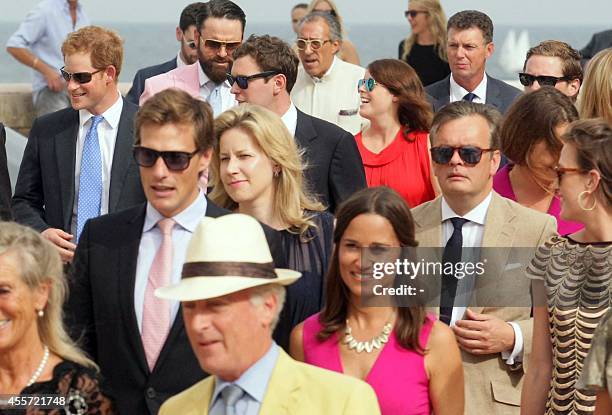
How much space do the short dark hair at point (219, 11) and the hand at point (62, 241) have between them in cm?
245

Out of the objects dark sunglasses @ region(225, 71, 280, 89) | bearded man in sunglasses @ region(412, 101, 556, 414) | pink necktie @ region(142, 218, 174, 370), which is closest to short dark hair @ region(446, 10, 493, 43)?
dark sunglasses @ region(225, 71, 280, 89)

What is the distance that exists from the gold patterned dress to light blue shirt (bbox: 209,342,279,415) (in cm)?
122

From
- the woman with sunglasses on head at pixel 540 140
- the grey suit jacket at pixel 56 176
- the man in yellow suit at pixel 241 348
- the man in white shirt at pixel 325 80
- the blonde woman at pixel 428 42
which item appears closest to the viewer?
the man in yellow suit at pixel 241 348

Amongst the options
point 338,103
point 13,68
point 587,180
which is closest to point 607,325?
point 587,180

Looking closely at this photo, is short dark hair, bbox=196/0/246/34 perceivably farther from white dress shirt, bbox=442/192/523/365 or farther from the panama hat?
the panama hat

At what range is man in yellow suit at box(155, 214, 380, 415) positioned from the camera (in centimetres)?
424

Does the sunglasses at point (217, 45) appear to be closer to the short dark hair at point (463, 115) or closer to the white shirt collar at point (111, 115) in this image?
the white shirt collar at point (111, 115)

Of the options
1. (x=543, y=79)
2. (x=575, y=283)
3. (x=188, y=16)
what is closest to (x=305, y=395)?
(x=575, y=283)

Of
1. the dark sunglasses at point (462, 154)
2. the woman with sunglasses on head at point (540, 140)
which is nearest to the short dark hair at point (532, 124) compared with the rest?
the woman with sunglasses on head at point (540, 140)

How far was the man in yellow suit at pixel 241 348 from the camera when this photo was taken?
424cm

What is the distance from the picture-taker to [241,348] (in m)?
4.24

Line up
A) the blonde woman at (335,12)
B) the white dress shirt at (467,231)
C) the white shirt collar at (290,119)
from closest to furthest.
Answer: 1. the white dress shirt at (467,231)
2. the white shirt collar at (290,119)
3. the blonde woman at (335,12)

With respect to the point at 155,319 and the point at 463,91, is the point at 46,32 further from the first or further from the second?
the point at 155,319

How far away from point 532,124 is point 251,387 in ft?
8.19
